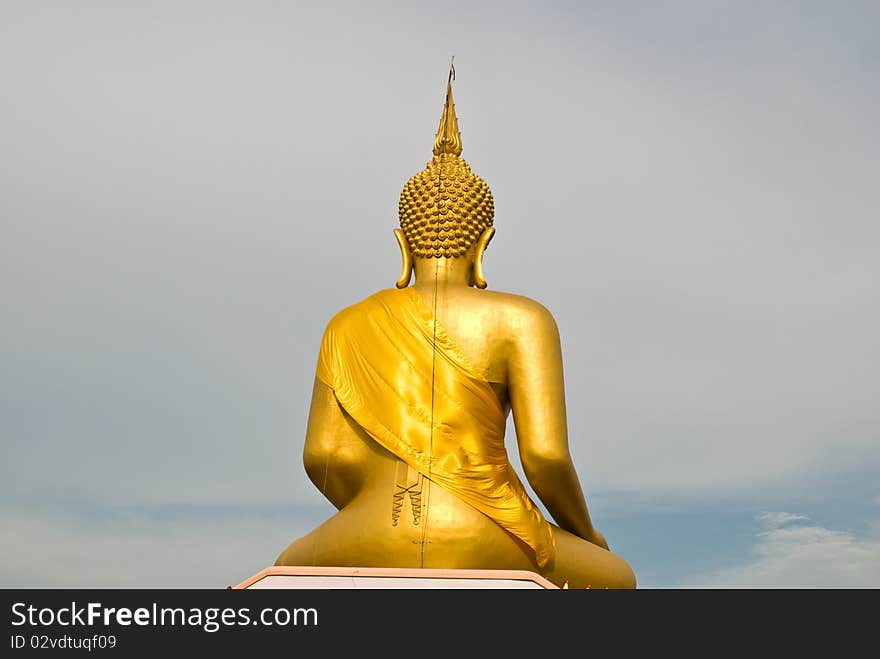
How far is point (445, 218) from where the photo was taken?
11305mm

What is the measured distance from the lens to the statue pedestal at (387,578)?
9406 mm

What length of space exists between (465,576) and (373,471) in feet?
4.73

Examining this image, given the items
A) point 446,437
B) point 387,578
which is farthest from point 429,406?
point 387,578

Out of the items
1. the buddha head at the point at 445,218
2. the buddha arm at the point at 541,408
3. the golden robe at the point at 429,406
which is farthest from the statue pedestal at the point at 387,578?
the buddha head at the point at 445,218

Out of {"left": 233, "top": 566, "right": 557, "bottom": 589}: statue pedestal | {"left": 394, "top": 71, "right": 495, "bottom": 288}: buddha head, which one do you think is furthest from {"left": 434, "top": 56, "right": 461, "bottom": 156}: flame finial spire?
{"left": 233, "top": 566, "right": 557, "bottom": 589}: statue pedestal

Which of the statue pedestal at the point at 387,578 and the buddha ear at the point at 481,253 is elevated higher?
the buddha ear at the point at 481,253

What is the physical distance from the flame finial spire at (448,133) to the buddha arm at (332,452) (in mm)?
2205

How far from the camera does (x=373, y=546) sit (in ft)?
33.1

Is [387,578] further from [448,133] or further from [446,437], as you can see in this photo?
[448,133]

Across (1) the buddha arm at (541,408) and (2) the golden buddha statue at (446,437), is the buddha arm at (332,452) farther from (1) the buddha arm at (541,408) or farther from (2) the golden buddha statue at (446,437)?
(1) the buddha arm at (541,408)
